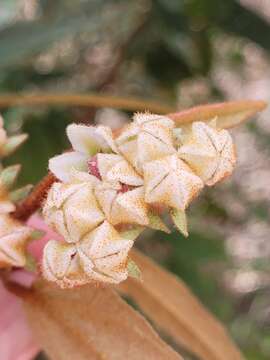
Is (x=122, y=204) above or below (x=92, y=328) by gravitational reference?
above

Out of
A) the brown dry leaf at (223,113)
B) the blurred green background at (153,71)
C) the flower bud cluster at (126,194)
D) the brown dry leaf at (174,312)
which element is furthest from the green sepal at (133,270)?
the blurred green background at (153,71)

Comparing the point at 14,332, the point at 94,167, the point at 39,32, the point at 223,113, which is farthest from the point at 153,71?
the point at 94,167

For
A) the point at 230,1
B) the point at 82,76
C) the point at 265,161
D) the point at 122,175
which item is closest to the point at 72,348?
the point at 122,175

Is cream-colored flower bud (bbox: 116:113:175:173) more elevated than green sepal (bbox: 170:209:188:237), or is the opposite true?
cream-colored flower bud (bbox: 116:113:175:173)

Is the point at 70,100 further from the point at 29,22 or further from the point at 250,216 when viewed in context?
the point at 250,216

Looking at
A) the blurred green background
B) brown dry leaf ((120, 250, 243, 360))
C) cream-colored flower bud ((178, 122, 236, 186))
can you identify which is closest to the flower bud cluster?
cream-colored flower bud ((178, 122, 236, 186))

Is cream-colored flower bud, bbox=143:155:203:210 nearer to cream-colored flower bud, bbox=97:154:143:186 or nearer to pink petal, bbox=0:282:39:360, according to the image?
cream-colored flower bud, bbox=97:154:143:186

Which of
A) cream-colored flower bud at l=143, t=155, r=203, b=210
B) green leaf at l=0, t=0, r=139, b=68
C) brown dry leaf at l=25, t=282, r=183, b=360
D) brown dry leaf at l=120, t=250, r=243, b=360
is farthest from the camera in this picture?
green leaf at l=0, t=0, r=139, b=68

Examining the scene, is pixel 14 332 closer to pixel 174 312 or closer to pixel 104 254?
pixel 174 312
